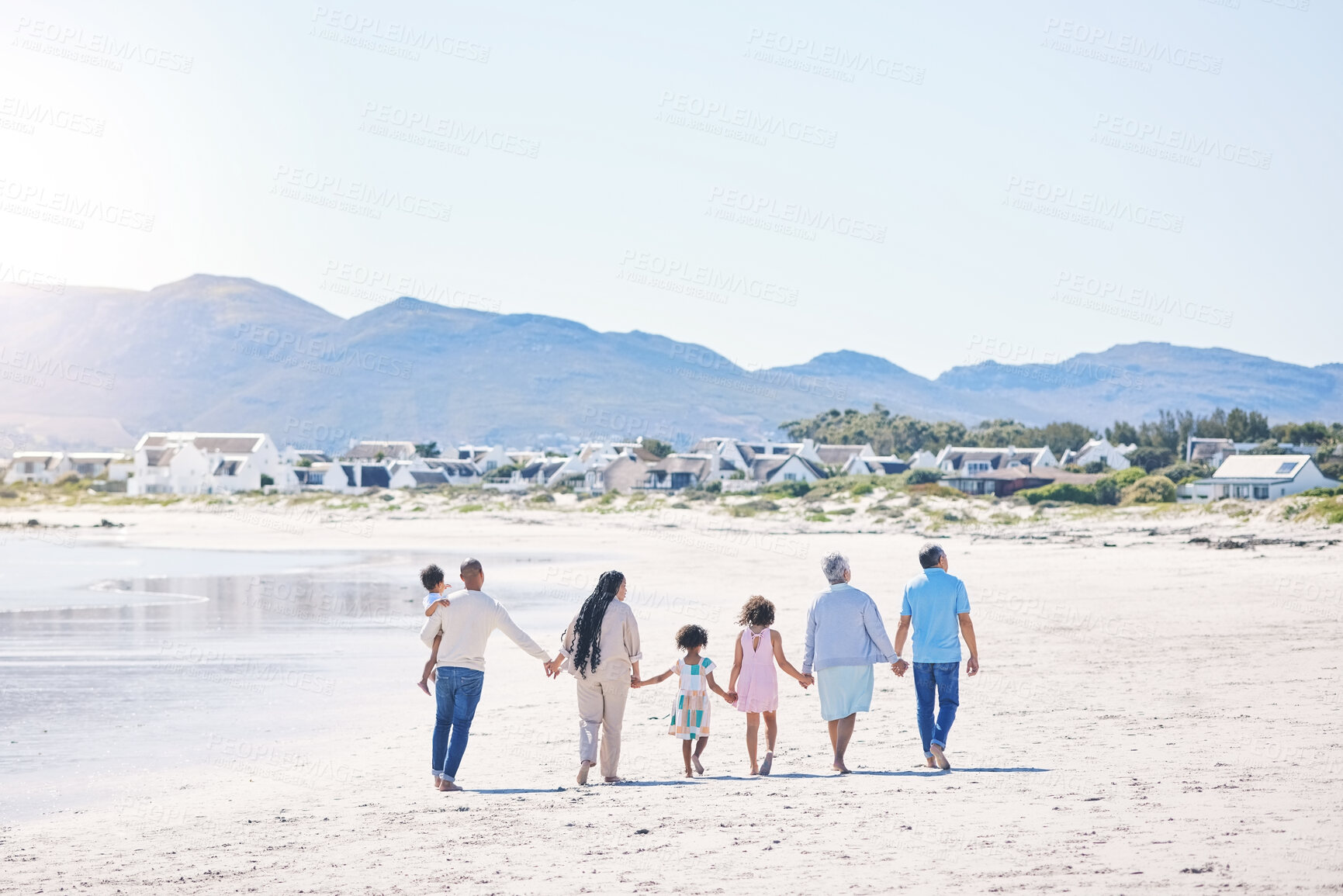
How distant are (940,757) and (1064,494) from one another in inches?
1819

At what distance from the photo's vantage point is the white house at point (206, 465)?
8700cm

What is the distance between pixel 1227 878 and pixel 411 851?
3.76 m

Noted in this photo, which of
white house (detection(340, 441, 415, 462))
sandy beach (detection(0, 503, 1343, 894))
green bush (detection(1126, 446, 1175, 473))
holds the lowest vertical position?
sandy beach (detection(0, 503, 1343, 894))

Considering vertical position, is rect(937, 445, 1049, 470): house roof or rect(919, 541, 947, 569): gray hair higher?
rect(937, 445, 1049, 470): house roof

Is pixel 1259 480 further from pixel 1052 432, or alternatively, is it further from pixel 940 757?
pixel 1052 432

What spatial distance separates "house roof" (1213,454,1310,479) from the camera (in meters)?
49.0

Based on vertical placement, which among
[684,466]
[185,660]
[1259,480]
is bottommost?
[185,660]

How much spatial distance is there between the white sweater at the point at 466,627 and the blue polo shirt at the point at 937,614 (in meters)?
2.45

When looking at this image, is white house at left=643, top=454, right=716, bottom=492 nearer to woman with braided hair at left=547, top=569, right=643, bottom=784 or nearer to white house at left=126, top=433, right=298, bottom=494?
white house at left=126, top=433, right=298, bottom=494

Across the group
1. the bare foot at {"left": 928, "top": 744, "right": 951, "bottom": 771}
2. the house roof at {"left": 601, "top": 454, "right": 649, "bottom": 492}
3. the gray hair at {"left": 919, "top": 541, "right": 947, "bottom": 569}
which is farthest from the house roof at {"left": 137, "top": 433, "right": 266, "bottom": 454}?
the bare foot at {"left": 928, "top": 744, "right": 951, "bottom": 771}

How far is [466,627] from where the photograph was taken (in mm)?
7844

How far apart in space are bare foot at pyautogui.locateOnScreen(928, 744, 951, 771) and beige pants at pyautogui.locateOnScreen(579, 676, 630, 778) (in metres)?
1.97

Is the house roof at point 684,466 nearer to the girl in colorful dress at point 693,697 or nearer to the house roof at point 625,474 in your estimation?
the house roof at point 625,474

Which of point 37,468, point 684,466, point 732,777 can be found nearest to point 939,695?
point 732,777
